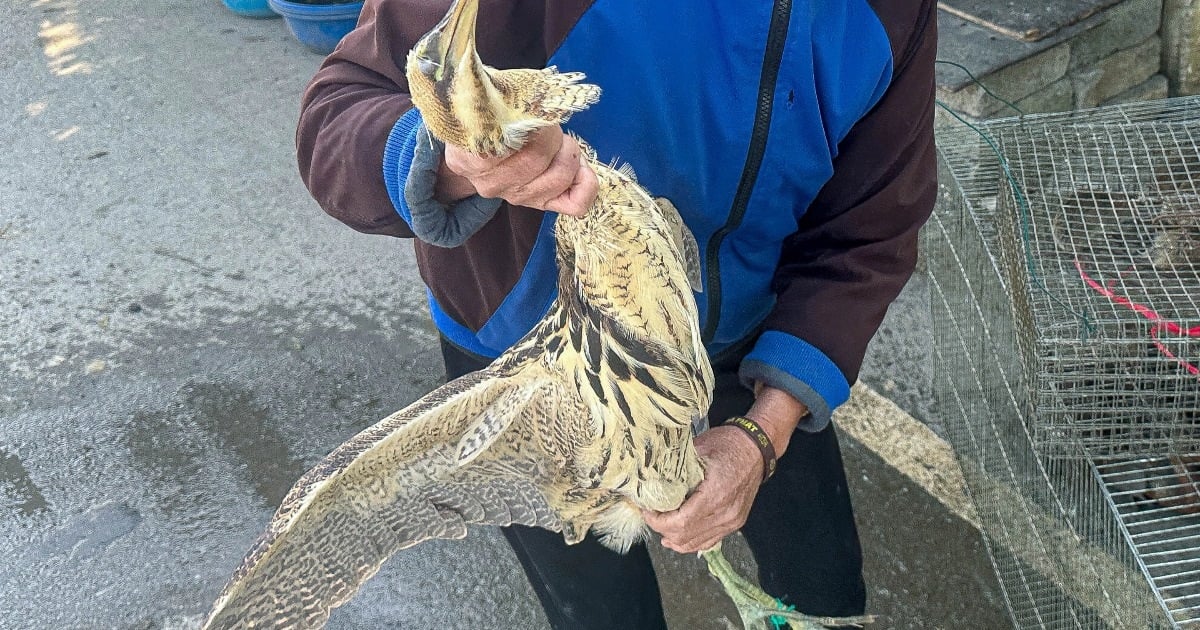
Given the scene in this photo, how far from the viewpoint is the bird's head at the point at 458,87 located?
97 centimetres

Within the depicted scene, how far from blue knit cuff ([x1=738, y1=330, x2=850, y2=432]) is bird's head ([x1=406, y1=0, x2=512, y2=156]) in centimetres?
85

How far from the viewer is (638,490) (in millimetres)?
1635

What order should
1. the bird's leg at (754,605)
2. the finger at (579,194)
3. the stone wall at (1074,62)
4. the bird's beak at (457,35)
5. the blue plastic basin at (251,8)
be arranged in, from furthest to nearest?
1. the blue plastic basin at (251,8)
2. the stone wall at (1074,62)
3. the bird's leg at (754,605)
4. the finger at (579,194)
5. the bird's beak at (457,35)

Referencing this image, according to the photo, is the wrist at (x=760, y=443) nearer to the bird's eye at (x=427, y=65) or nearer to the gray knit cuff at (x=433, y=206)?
the gray knit cuff at (x=433, y=206)


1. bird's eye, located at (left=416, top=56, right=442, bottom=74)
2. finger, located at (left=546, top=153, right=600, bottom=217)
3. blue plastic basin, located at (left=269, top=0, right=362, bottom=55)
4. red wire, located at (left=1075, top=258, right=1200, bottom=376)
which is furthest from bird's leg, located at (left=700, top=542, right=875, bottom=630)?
blue plastic basin, located at (left=269, top=0, right=362, bottom=55)

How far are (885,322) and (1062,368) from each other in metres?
1.46

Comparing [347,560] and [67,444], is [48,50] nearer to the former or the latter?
[67,444]

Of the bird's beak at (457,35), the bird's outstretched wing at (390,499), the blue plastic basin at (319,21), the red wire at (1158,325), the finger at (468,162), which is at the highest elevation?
the bird's beak at (457,35)

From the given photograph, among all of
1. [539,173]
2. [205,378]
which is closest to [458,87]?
[539,173]

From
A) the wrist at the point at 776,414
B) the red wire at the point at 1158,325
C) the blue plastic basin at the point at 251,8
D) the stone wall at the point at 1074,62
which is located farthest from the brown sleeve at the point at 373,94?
the blue plastic basin at the point at 251,8

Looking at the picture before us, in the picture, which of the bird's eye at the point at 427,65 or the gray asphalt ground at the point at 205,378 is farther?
the gray asphalt ground at the point at 205,378

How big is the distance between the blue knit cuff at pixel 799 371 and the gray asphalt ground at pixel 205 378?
1.17 meters

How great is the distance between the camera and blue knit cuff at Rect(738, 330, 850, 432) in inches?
68.6

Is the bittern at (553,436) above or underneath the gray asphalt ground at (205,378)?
above
